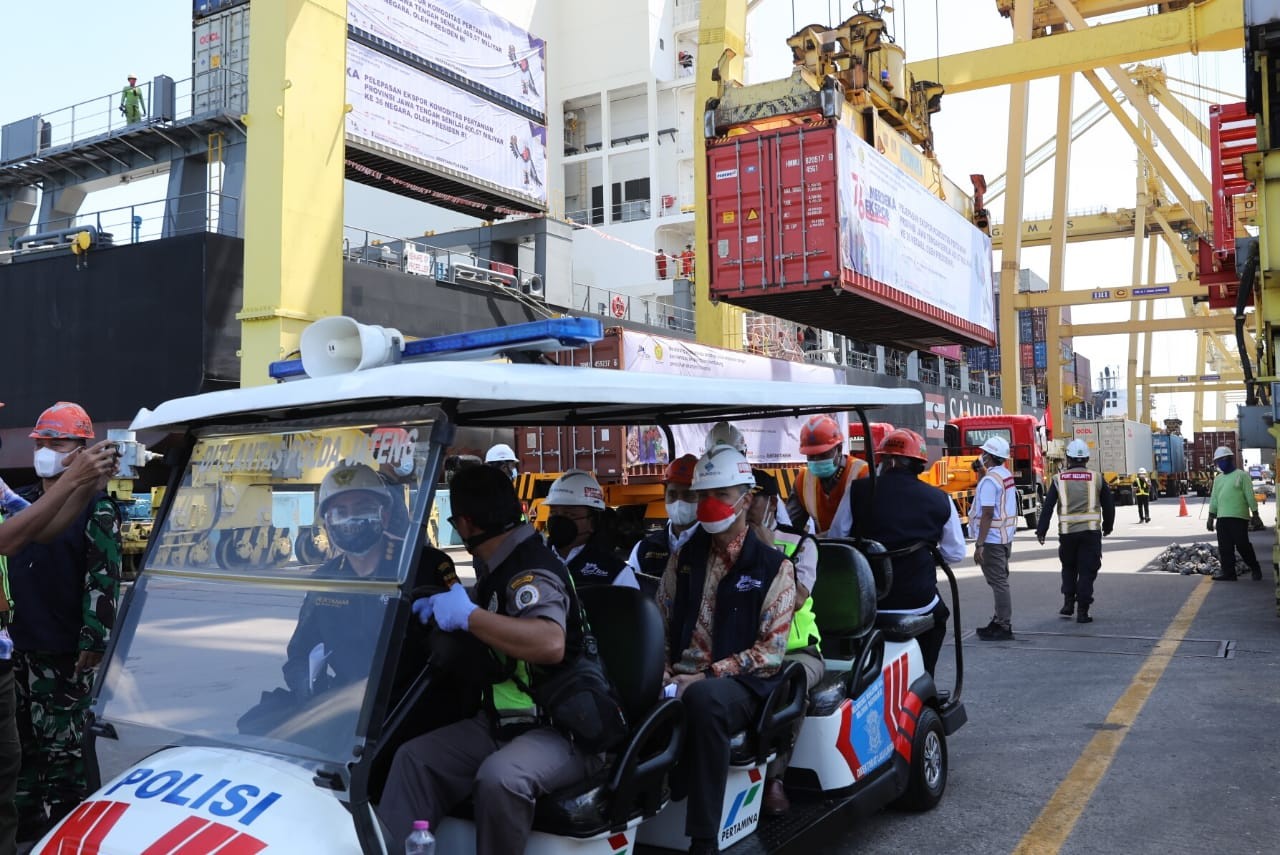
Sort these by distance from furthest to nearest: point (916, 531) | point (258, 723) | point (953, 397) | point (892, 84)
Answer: point (953, 397)
point (892, 84)
point (916, 531)
point (258, 723)

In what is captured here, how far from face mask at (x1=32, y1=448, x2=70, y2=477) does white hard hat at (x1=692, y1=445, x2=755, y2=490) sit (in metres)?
2.60

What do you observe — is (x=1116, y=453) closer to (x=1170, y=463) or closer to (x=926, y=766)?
(x=1170, y=463)

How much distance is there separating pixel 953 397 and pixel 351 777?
131 feet

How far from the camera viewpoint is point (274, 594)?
2.91 metres

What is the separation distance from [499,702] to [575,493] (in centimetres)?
209

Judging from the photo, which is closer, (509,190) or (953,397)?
(509,190)

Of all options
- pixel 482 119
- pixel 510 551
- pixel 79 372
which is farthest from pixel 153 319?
pixel 510 551

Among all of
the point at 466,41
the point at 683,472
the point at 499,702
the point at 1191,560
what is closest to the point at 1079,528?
the point at 1191,560

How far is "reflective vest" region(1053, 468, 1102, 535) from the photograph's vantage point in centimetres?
1075

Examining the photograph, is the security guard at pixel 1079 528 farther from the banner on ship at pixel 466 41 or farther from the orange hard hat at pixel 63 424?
the banner on ship at pixel 466 41

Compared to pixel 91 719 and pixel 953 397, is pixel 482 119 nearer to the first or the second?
pixel 953 397

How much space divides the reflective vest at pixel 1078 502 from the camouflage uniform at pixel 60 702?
9.03 metres

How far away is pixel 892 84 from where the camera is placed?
58.3 feet

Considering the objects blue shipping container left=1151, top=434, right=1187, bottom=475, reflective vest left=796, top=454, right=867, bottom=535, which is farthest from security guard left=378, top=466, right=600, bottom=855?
blue shipping container left=1151, top=434, right=1187, bottom=475
